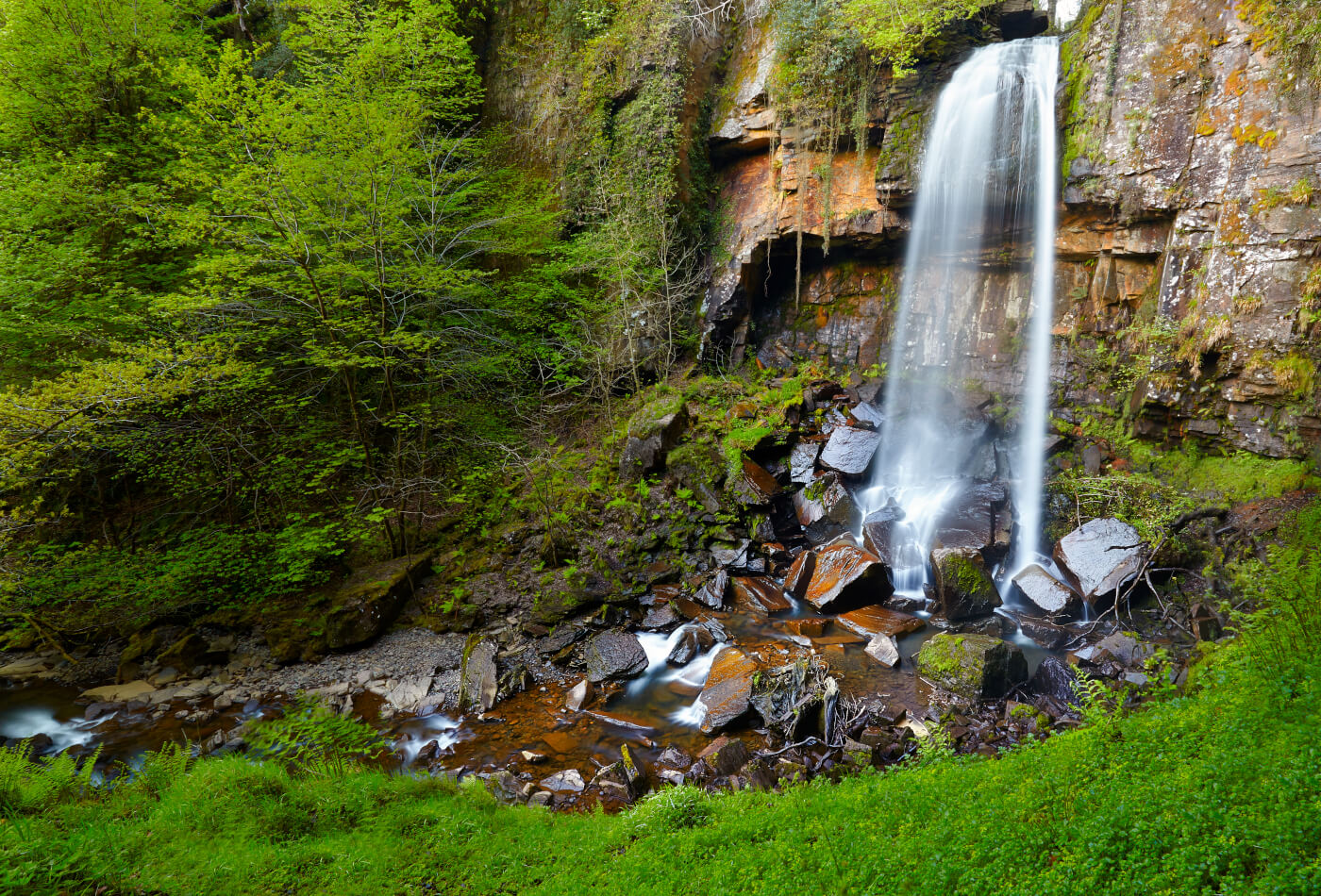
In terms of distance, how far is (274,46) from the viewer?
12.9m

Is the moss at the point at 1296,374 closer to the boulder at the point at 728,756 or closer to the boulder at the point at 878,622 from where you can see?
the boulder at the point at 878,622

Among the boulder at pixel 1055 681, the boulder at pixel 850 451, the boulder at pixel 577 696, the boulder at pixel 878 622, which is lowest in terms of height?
the boulder at pixel 577 696

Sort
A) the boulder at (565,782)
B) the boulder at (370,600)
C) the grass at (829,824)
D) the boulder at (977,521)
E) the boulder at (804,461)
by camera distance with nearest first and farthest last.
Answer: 1. the grass at (829,824)
2. the boulder at (565,782)
3. the boulder at (370,600)
4. the boulder at (977,521)
5. the boulder at (804,461)

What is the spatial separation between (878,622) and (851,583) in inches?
26.0

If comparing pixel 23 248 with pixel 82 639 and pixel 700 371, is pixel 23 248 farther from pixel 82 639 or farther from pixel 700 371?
pixel 700 371

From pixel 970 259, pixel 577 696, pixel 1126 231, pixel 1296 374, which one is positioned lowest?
pixel 577 696

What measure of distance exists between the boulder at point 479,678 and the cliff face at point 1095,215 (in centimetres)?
833

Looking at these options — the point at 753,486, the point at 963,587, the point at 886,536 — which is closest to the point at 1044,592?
the point at 963,587

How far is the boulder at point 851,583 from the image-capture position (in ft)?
28.4

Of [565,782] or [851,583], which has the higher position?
[851,583]

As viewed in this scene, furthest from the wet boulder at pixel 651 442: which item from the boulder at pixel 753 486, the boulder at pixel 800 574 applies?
the boulder at pixel 800 574

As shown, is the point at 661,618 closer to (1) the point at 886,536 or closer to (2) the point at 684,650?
(2) the point at 684,650

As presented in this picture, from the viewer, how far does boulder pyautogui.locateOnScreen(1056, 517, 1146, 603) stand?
25.5 ft

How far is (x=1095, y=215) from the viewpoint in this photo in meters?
9.95
